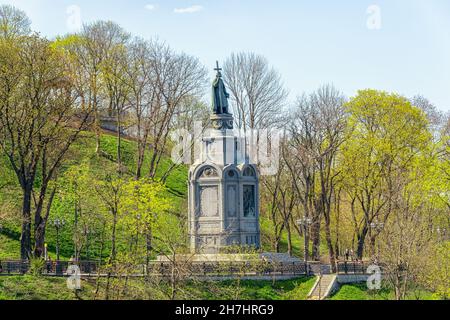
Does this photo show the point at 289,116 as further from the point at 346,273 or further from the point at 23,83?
the point at 23,83

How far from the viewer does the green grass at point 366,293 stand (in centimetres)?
4994

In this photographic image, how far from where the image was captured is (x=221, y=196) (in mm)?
53719

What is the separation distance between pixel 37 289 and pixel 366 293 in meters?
17.1

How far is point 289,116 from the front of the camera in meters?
66.7

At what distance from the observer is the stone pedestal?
2114 inches

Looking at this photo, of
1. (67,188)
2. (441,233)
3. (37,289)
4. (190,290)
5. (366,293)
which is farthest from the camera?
(441,233)

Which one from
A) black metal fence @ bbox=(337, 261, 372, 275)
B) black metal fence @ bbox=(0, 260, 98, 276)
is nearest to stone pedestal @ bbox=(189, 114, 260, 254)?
black metal fence @ bbox=(337, 261, 372, 275)

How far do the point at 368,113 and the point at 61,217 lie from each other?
800 inches

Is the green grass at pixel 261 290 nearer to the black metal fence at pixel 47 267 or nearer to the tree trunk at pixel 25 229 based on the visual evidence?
the black metal fence at pixel 47 267

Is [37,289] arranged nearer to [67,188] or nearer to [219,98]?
[67,188]

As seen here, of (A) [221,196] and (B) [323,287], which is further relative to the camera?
(A) [221,196]

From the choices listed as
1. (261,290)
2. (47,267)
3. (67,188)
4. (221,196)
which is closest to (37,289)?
(47,267)

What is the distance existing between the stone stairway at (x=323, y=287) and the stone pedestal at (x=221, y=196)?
473 cm

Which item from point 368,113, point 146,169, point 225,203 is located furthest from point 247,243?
point 146,169
